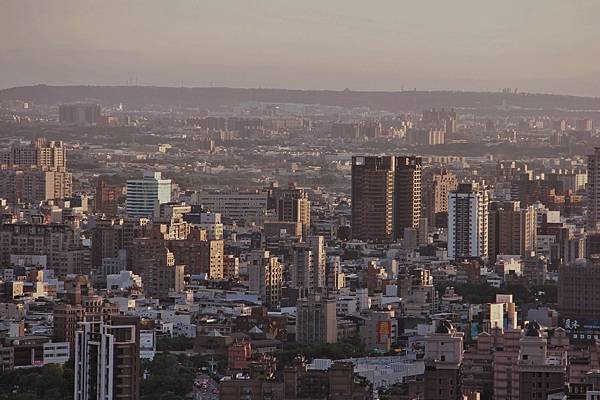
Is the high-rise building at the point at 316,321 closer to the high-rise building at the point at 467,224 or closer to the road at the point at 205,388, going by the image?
the road at the point at 205,388

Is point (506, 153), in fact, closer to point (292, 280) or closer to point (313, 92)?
point (313, 92)

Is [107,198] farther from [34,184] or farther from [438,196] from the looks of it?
[438,196]

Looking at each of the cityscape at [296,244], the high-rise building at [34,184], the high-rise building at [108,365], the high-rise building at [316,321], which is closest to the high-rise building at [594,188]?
the cityscape at [296,244]

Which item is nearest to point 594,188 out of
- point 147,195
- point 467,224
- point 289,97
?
point 467,224

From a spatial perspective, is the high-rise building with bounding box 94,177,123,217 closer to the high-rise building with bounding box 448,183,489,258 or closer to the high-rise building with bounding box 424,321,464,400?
the high-rise building with bounding box 448,183,489,258

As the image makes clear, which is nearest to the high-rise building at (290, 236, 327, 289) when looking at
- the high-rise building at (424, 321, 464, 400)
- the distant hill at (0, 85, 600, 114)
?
the high-rise building at (424, 321, 464, 400)

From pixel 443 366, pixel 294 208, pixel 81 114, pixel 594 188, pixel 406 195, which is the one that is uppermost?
pixel 443 366
